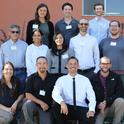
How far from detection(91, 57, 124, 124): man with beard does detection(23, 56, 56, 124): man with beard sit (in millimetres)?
803

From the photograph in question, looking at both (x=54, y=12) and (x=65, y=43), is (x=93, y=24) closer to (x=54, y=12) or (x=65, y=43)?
(x=65, y=43)

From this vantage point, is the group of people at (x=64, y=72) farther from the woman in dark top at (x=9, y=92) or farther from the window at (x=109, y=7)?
the window at (x=109, y=7)

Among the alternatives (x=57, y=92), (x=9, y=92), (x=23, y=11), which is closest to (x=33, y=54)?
(x=9, y=92)

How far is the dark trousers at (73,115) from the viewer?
8094mm


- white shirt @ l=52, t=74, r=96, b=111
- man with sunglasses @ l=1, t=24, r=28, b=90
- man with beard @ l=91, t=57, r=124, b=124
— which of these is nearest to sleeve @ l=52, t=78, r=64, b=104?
white shirt @ l=52, t=74, r=96, b=111

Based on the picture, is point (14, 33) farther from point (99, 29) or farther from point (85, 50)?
point (99, 29)

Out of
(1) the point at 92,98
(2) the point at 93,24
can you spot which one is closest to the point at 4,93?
(1) the point at 92,98

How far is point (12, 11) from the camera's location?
11.3 meters

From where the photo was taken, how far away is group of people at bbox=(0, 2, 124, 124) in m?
8.28

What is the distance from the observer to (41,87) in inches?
338

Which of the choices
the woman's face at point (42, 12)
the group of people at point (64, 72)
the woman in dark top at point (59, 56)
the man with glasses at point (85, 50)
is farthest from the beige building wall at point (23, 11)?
the woman in dark top at point (59, 56)

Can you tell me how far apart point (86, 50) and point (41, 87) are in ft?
3.66

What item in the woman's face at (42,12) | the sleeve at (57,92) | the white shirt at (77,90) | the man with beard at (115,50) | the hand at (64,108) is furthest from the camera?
the woman's face at (42,12)

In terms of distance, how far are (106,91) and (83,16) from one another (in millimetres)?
3085
